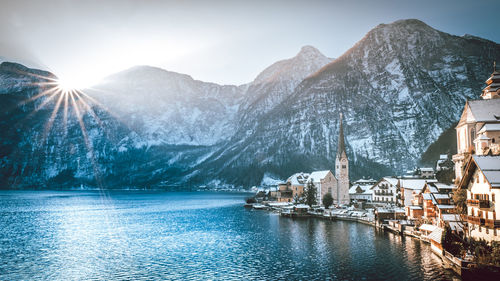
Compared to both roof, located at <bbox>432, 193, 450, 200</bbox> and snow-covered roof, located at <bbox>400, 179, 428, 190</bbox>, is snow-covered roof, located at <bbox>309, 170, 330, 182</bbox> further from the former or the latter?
roof, located at <bbox>432, 193, 450, 200</bbox>

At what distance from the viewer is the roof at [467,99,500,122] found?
5903cm

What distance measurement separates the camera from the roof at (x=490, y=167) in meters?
38.8

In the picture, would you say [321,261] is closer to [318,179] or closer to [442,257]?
[442,257]

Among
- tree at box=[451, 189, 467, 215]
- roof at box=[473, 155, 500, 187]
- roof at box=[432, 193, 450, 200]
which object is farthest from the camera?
roof at box=[432, 193, 450, 200]

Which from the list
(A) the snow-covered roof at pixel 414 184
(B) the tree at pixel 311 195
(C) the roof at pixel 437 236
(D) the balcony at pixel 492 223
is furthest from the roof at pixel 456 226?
(B) the tree at pixel 311 195

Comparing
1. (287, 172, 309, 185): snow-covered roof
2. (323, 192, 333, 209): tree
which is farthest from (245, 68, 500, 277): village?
(287, 172, 309, 185): snow-covered roof

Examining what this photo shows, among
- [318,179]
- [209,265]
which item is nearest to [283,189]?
[318,179]

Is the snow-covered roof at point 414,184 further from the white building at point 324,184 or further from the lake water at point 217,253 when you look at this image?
the white building at point 324,184

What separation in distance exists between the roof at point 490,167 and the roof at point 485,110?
69.3 feet

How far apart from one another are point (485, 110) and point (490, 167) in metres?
24.8

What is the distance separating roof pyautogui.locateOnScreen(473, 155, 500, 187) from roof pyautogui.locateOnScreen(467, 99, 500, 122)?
2112 centimetres

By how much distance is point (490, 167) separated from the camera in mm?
40562

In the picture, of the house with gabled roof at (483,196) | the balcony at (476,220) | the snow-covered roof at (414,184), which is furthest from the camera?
the snow-covered roof at (414,184)

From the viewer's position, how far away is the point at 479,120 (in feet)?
195
